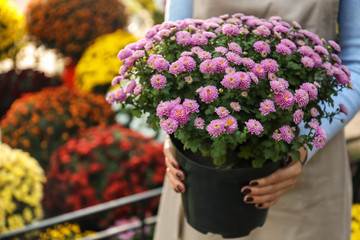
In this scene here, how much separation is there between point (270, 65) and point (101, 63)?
83.0 inches

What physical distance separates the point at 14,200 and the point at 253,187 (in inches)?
58.6

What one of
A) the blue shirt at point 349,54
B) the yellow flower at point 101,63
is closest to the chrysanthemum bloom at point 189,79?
the blue shirt at point 349,54

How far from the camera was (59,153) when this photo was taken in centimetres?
225

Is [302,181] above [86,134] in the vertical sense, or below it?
above

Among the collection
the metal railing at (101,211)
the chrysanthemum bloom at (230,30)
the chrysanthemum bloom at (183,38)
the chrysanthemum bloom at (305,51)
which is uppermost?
the chrysanthemum bloom at (230,30)

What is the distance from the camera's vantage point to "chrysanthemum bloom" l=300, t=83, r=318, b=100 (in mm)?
812

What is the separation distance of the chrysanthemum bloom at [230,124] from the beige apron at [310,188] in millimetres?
427

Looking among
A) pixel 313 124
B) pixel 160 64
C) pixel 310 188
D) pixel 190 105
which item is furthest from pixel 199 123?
pixel 310 188

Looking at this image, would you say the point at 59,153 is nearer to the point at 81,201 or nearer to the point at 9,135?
the point at 81,201

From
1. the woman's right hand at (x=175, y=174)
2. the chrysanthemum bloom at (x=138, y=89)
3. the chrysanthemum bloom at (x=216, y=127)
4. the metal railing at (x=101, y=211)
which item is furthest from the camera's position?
the metal railing at (x=101, y=211)

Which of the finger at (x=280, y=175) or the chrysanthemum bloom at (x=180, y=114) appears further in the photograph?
the finger at (x=280, y=175)

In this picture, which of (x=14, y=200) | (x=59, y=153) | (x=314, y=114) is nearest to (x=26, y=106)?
(x=59, y=153)

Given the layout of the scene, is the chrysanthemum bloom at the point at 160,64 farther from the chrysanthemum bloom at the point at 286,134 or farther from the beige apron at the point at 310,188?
the beige apron at the point at 310,188

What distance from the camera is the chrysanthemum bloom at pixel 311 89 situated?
812 mm
